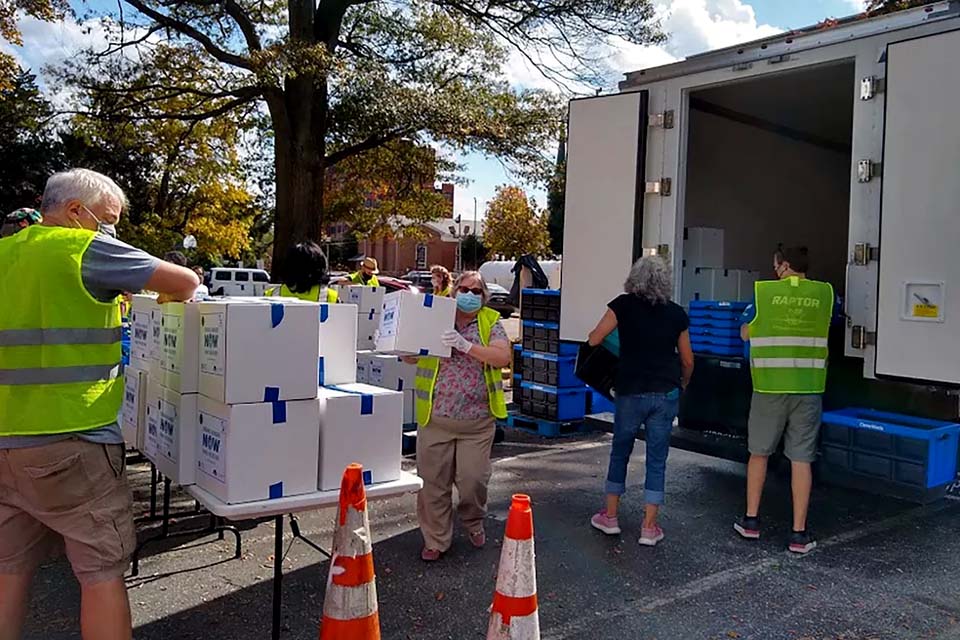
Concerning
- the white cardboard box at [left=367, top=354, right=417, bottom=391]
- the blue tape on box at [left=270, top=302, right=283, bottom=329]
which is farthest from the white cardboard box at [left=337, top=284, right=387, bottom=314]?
the blue tape on box at [left=270, top=302, right=283, bottom=329]

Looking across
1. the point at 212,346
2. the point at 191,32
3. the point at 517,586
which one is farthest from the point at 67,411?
the point at 191,32

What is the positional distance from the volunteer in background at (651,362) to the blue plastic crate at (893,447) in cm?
112

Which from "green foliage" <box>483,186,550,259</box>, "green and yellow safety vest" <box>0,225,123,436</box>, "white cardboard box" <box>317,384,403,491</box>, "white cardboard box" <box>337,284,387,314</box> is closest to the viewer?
"green and yellow safety vest" <box>0,225,123,436</box>

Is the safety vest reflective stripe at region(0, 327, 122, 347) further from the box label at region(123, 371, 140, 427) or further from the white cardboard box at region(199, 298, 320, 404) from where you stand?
the box label at region(123, 371, 140, 427)

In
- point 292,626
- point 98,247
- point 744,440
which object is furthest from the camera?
point 744,440

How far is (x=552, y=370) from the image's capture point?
7742 mm

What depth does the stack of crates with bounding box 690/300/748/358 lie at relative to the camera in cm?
567

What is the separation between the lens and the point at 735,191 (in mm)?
7906

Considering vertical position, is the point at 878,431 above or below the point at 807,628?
above

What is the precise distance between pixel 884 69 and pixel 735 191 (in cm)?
330

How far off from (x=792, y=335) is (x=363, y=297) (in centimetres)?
519

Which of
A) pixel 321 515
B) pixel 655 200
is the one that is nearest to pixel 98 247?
pixel 321 515

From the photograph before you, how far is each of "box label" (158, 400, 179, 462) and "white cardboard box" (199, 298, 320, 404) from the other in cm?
25

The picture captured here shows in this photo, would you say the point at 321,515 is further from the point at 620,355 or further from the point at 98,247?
the point at 98,247
